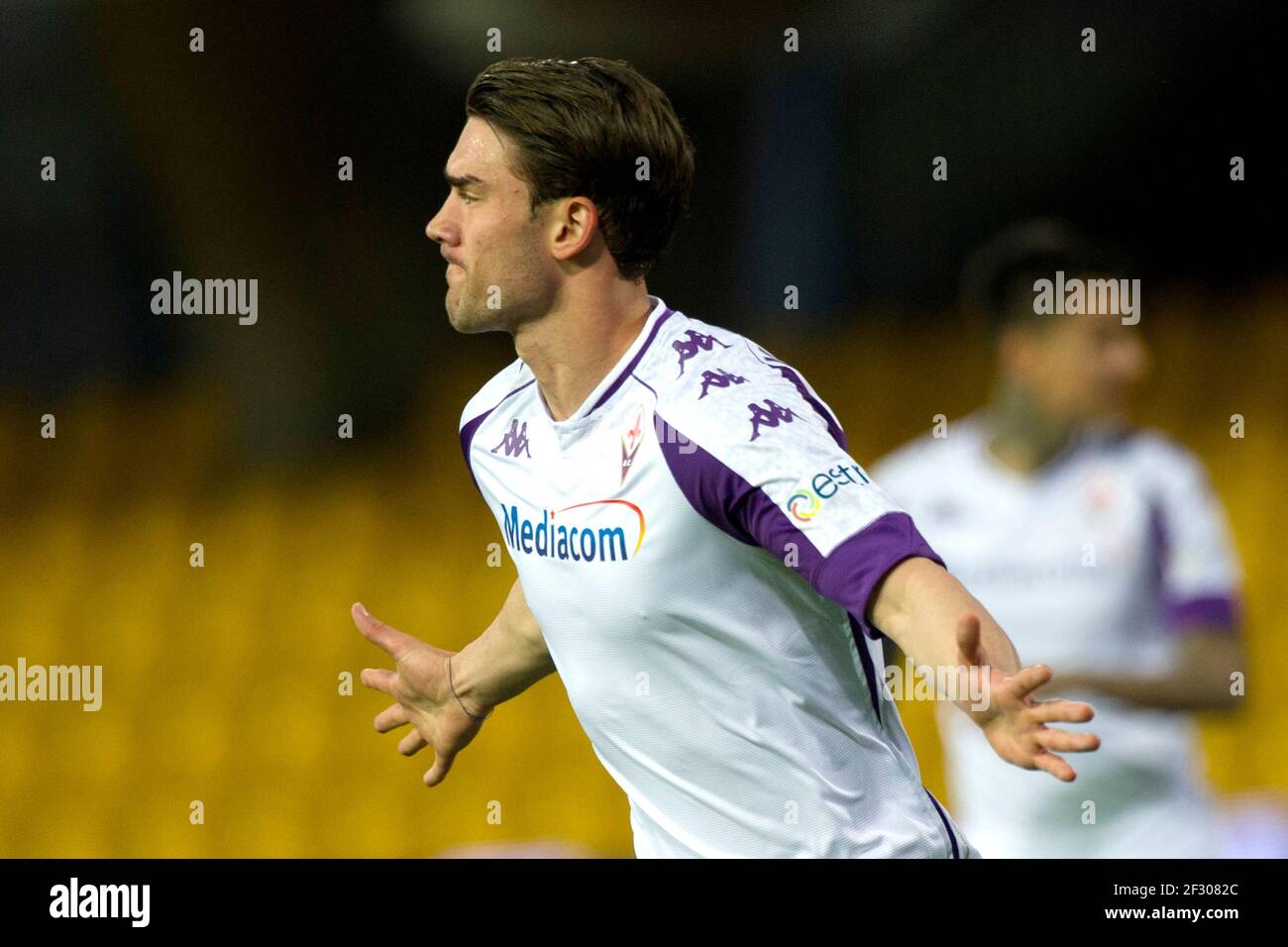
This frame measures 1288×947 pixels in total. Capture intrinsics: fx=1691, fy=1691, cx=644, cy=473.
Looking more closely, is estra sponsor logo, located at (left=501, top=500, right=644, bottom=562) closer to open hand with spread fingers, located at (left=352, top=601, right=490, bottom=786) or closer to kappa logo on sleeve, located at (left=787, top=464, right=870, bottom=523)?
kappa logo on sleeve, located at (left=787, top=464, right=870, bottom=523)

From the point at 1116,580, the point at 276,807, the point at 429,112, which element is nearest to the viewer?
the point at 1116,580

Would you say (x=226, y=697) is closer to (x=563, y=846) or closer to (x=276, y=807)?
(x=276, y=807)

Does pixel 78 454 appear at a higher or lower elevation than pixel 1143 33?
lower

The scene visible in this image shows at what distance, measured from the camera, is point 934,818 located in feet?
11.0

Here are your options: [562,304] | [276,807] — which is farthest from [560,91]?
[276,807]

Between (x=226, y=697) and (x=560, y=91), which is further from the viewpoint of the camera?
(x=226, y=697)

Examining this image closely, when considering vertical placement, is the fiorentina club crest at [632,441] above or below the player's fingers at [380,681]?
above

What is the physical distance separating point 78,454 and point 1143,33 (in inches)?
287

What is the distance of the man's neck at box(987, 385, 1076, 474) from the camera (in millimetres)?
5898

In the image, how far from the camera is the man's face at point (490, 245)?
11.4 ft

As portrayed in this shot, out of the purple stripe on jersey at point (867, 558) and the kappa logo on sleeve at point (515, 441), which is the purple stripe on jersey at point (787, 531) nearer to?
the purple stripe on jersey at point (867, 558)

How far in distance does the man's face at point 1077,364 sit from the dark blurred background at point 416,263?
381cm

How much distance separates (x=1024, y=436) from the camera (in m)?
5.95

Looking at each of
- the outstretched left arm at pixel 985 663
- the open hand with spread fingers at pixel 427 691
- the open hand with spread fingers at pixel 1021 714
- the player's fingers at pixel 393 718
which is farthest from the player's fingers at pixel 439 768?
the open hand with spread fingers at pixel 1021 714
